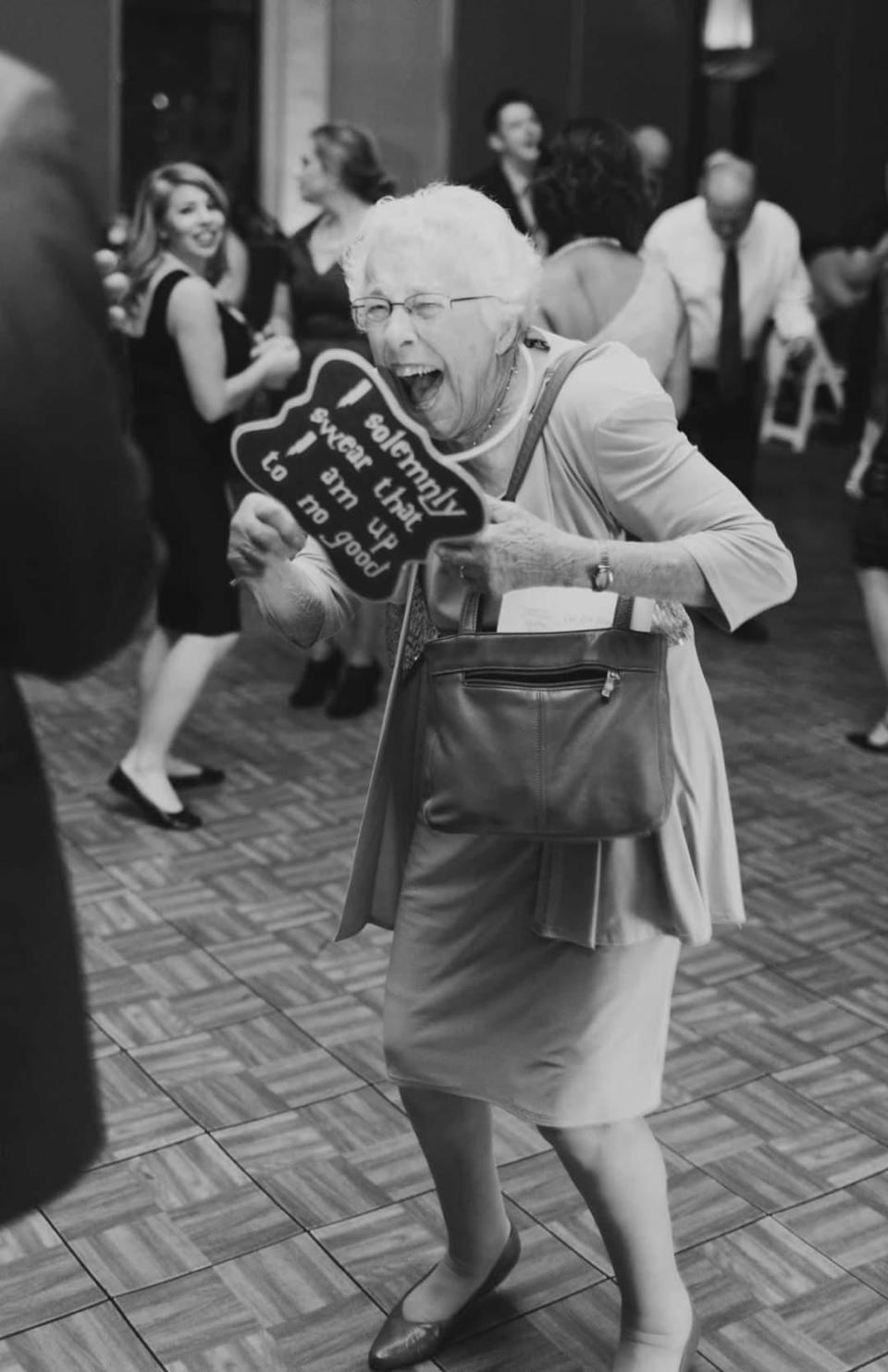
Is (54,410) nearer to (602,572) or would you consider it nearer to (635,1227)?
(602,572)

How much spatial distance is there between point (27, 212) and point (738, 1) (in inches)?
454

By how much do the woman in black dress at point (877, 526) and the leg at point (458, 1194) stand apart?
2.96 meters

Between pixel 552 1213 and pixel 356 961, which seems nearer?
pixel 552 1213

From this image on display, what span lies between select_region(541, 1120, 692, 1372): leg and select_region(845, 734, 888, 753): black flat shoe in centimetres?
305

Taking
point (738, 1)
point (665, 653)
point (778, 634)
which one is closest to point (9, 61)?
point (665, 653)

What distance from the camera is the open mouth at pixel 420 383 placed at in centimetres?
183

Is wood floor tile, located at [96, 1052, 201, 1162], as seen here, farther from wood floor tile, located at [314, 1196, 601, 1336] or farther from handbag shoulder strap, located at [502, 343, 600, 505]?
handbag shoulder strap, located at [502, 343, 600, 505]

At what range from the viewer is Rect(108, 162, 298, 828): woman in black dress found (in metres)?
4.14

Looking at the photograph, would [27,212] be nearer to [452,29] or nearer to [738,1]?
[452,29]

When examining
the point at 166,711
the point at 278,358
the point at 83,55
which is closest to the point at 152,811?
the point at 166,711

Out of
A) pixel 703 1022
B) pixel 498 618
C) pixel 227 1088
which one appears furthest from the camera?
pixel 703 1022

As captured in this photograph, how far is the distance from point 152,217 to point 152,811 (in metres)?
1.45

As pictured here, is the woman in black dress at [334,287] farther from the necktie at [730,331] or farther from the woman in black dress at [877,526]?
the woman in black dress at [877,526]

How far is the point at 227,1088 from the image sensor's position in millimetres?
3025
